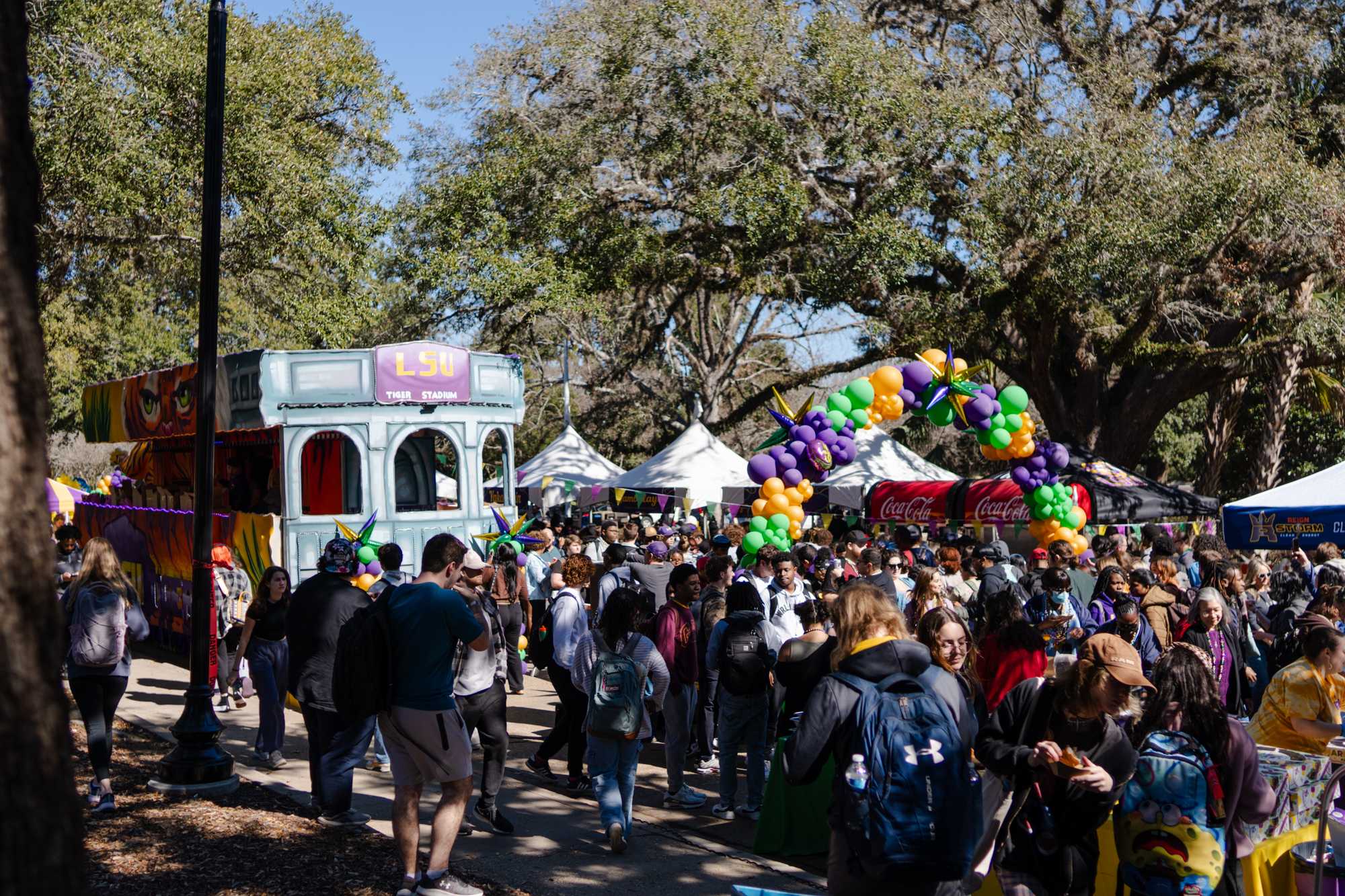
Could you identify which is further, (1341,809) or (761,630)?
(761,630)

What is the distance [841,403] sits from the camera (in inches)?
546

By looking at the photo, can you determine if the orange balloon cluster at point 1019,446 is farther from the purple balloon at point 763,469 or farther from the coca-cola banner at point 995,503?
the coca-cola banner at point 995,503

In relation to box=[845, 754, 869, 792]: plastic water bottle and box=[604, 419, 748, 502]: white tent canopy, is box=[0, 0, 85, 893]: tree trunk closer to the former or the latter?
box=[845, 754, 869, 792]: plastic water bottle

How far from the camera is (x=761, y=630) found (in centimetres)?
796

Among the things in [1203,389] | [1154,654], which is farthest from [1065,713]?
[1203,389]

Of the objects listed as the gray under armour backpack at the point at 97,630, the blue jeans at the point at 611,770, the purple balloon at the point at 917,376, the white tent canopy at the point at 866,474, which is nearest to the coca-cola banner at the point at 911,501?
the white tent canopy at the point at 866,474

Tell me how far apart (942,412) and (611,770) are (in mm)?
8095

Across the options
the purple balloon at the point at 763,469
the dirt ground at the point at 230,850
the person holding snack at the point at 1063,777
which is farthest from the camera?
the purple balloon at the point at 763,469

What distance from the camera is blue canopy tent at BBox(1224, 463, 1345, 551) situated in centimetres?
1229

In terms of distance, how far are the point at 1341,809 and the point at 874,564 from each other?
451 centimetres

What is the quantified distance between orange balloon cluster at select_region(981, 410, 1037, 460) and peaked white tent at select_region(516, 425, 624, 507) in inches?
385

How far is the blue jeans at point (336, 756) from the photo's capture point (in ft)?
24.2

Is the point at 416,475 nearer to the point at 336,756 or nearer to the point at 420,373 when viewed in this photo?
the point at 420,373

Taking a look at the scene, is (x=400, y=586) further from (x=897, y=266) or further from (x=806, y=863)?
(x=897, y=266)
